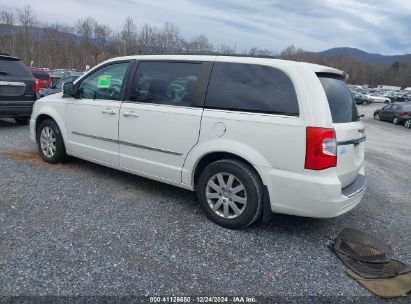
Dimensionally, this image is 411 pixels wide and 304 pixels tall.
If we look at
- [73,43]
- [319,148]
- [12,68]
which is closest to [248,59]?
[319,148]

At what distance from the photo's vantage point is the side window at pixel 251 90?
11.5 ft

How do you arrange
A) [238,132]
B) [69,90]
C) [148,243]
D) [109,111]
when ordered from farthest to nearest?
[69,90], [109,111], [238,132], [148,243]

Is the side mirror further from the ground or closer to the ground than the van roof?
closer to the ground

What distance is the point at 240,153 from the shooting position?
144 inches

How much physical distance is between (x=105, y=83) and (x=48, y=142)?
160cm

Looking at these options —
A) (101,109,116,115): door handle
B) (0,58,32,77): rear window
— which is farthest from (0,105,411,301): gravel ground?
(0,58,32,77): rear window

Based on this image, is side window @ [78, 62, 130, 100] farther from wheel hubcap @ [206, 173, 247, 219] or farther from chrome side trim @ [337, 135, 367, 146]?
chrome side trim @ [337, 135, 367, 146]

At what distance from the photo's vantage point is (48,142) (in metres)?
5.80

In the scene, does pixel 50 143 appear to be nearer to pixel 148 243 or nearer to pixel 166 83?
pixel 166 83

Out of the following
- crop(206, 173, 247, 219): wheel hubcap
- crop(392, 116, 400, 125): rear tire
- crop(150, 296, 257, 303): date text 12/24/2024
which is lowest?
crop(392, 116, 400, 125): rear tire

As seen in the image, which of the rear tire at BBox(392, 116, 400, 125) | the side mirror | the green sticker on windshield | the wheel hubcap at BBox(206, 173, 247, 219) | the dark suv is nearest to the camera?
the wheel hubcap at BBox(206, 173, 247, 219)

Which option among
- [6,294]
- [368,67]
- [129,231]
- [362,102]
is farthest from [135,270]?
[368,67]

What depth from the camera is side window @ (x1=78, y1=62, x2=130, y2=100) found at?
481 cm

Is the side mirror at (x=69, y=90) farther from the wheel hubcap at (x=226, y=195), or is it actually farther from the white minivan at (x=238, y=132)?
the wheel hubcap at (x=226, y=195)
